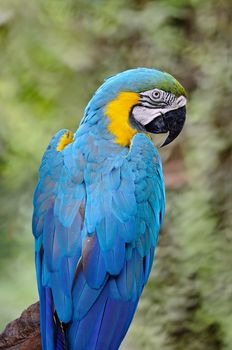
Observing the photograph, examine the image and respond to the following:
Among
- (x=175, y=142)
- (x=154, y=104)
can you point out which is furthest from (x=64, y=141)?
(x=175, y=142)

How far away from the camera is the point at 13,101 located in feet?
12.4

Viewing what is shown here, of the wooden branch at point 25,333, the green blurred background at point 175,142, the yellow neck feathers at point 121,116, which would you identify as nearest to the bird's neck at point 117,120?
the yellow neck feathers at point 121,116

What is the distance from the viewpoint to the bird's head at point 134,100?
236cm

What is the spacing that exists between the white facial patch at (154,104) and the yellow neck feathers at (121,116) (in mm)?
23

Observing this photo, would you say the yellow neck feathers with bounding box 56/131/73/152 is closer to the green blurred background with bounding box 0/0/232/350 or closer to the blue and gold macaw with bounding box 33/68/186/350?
the blue and gold macaw with bounding box 33/68/186/350

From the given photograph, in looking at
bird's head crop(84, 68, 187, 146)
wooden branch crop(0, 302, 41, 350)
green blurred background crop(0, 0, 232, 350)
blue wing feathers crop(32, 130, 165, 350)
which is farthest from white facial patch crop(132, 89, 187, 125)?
green blurred background crop(0, 0, 232, 350)

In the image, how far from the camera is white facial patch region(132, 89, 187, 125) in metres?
2.37

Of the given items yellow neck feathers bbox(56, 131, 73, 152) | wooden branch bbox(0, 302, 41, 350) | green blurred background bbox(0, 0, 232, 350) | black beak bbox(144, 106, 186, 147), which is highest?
green blurred background bbox(0, 0, 232, 350)

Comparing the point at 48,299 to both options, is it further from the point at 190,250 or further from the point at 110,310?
the point at 190,250

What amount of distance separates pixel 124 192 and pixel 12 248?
94 centimetres

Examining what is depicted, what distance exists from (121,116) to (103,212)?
325 mm

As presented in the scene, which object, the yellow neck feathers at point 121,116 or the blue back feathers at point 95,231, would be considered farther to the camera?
the yellow neck feathers at point 121,116

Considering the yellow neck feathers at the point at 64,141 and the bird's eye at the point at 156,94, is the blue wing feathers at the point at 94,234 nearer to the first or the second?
the yellow neck feathers at the point at 64,141

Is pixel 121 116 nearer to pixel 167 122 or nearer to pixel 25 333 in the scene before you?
pixel 167 122
